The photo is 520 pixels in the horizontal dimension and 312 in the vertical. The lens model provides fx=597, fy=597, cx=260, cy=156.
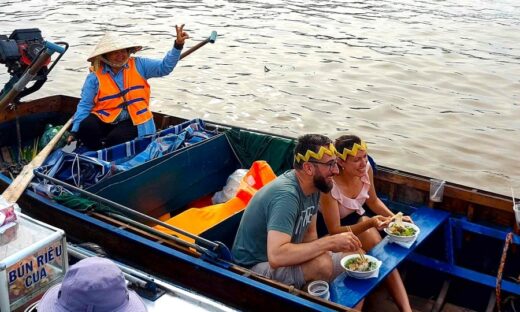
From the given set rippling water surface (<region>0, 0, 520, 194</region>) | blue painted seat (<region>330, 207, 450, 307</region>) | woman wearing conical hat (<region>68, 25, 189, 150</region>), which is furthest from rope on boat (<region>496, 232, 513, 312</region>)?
rippling water surface (<region>0, 0, 520, 194</region>)

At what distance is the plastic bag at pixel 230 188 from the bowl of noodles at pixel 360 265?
5.72 ft

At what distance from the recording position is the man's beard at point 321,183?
392cm

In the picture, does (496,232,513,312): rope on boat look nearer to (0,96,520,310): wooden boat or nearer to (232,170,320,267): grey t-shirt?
(0,96,520,310): wooden boat

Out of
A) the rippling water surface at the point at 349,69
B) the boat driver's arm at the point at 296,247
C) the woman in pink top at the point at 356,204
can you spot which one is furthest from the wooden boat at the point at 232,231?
the rippling water surface at the point at 349,69

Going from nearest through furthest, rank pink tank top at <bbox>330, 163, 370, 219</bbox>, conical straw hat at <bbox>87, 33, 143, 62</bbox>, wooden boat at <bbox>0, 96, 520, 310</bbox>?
1. wooden boat at <bbox>0, 96, 520, 310</bbox>
2. pink tank top at <bbox>330, 163, 370, 219</bbox>
3. conical straw hat at <bbox>87, 33, 143, 62</bbox>

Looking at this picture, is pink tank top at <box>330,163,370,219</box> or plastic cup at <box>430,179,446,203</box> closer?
pink tank top at <box>330,163,370,219</box>

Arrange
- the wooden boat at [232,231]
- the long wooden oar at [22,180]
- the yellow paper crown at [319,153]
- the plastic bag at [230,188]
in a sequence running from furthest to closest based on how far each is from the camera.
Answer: the plastic bag at [230,188], the long wooden oar at [22,180], the wooden boat at [232,231], the yellow paper crown at [319,153]

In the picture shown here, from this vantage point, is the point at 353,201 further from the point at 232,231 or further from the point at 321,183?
the point at 232,231

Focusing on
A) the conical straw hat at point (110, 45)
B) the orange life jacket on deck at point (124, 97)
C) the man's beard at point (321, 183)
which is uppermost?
the conical straw hat at point (110, 45)

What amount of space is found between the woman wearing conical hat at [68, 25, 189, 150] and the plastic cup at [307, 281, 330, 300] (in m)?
2.96

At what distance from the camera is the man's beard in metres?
3.92

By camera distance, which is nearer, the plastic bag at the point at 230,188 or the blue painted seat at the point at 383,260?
the blue painted seat at the point at 383,260

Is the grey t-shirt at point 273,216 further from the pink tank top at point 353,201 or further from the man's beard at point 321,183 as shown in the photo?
the pink tank top at point 353,201

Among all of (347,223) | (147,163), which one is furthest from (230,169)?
(347,223)
